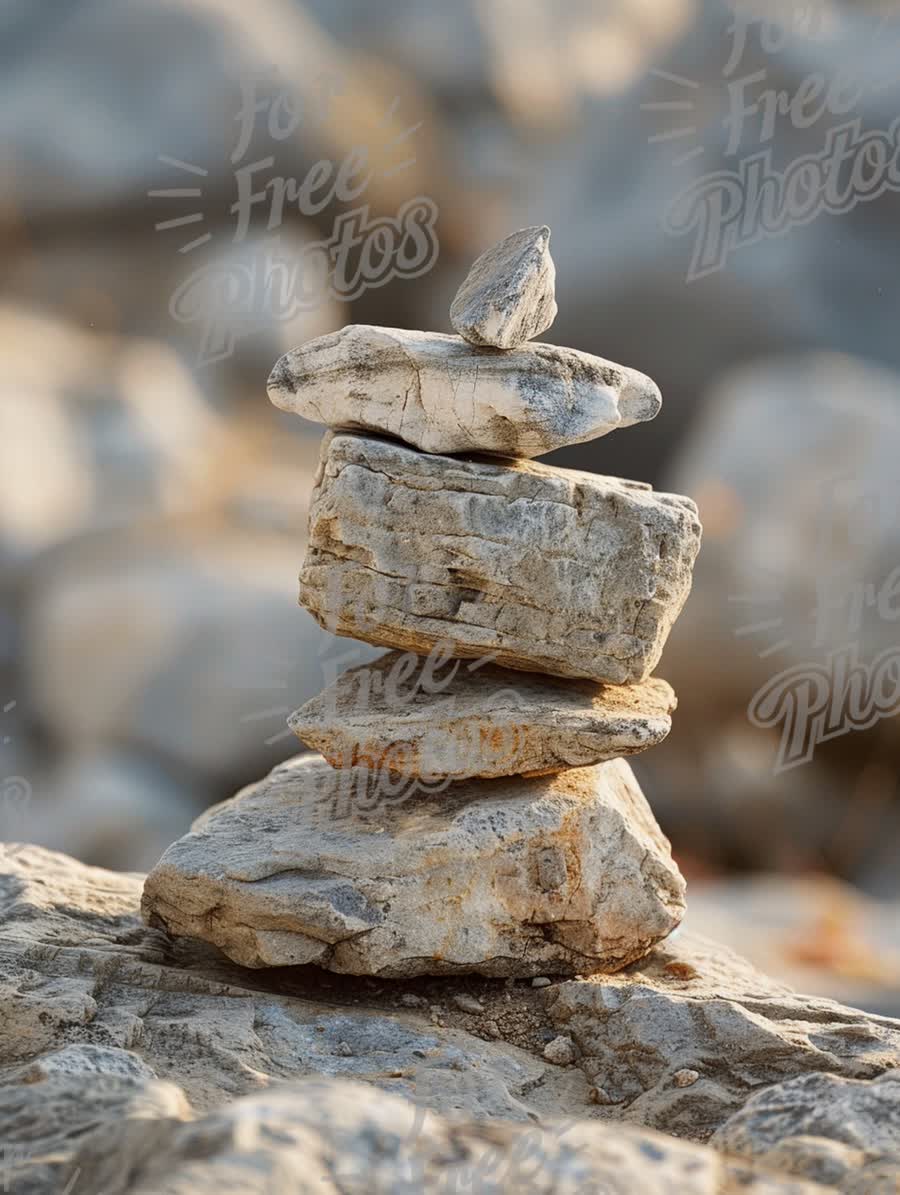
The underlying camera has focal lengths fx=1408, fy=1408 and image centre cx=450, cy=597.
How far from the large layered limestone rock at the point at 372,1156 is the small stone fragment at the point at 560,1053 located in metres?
1.26

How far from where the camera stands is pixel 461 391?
427 centimetres

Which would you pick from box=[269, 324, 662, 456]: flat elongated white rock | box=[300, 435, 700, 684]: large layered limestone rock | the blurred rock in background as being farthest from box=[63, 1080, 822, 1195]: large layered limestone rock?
the blurred rock in background

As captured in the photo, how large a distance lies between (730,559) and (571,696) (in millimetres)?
8787

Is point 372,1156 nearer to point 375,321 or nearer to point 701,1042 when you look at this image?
point 701,1042

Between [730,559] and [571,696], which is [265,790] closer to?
[571,696]

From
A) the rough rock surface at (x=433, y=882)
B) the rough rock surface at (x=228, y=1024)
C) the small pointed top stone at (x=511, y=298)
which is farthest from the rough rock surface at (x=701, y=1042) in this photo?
the small pointed top stone at (x=511, y=298)

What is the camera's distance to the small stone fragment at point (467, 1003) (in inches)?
174

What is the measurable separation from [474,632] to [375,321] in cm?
1279

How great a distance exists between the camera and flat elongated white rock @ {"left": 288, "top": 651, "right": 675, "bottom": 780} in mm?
4363

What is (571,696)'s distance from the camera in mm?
4543

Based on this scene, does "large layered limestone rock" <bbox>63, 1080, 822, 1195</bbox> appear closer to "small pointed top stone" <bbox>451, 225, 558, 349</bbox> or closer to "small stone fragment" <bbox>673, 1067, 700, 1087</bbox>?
"small stone fragment" <bbox>673, 1067, 700, 1087</bbox>

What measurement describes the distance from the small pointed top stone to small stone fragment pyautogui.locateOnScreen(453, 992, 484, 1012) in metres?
2.05

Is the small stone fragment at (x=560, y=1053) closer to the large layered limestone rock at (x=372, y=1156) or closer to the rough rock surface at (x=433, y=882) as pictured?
the rough rock surface at (x=433, y=882)

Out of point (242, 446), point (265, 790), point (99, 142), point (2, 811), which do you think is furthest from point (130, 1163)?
point (99, 142)
